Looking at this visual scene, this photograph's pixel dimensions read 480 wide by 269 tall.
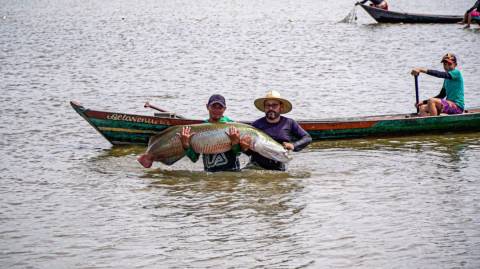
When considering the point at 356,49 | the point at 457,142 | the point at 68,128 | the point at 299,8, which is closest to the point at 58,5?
the point at 299,8

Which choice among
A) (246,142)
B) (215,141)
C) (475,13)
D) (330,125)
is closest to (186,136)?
(215,141)

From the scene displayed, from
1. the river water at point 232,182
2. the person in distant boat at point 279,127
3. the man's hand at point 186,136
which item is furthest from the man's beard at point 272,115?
the man's hand at point 186,136

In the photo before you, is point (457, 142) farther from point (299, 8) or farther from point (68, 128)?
point (299, 8)

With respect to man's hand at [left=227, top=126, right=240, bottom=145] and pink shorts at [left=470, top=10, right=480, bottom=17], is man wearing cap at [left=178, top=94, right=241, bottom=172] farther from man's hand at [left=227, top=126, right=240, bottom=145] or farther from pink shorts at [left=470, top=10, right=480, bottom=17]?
pink shorts at [left=470, top=10, right=480, bottom=17]

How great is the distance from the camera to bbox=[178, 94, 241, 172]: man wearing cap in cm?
1202

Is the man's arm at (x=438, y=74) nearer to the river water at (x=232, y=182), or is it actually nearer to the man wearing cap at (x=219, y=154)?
the river water at (x=232, y=182)

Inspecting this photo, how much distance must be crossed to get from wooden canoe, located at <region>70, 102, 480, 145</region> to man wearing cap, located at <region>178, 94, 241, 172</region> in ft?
6.79

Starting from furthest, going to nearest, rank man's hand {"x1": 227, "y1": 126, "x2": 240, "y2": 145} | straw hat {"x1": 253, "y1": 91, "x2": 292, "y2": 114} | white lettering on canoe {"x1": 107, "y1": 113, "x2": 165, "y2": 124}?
white lettering on canoe {"x1": 107, "y1": 113, "x2": 165, "y2": 124} < straw hat {"x1": 253, "y1": 91, "x2": 292, "y2": 114} < man's hand {"x1": 227, "y1": 126, "x2": 240, "y2": 145}

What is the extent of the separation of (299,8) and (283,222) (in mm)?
49100

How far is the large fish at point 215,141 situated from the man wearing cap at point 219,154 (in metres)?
0.07

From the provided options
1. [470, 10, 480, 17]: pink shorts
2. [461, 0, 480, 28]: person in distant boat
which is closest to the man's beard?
[461, 0, 480, 28]: person in distant boat

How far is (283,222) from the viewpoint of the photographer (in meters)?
11.5

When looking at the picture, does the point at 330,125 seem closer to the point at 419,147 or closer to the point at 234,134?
the point at 419,147

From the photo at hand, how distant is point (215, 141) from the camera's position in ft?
39.7
